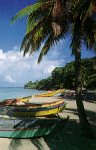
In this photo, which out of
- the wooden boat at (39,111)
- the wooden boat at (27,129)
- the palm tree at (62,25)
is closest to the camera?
the palm tree at (62,25)

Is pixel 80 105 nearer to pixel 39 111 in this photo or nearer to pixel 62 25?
pixel 62 25

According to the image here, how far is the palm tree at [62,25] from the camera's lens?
14.8 meters

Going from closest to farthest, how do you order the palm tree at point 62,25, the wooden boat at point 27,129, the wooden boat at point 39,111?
the palm tree at point 62,25 < the wooden boat at point 27,129 < the wooden boat at point 39,111

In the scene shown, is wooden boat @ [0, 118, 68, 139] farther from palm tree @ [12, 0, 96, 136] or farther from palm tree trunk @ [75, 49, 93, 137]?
palm tree @ [12, 0, 96, 136]

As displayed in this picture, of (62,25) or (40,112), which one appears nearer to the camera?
(62,25)

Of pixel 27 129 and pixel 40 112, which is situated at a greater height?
pixel 40 112

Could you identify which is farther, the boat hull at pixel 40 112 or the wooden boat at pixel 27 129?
the boat hull at pixel 40 112

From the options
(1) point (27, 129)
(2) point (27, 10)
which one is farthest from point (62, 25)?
(1) point (27, 129)

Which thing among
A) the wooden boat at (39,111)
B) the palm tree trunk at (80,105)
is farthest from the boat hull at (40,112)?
the palm tree trunk at (80,105)

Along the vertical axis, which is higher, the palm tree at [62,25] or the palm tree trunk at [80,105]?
the palm tree at [62,25]

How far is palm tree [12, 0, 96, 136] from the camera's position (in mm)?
14773

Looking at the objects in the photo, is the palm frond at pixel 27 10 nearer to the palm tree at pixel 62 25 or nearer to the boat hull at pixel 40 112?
the palm tree at pixel 62 25

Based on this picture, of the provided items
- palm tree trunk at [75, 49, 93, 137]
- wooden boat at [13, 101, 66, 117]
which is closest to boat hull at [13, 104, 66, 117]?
wooden boat at [13, 101, 66, 117]

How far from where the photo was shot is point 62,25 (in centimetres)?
1534
